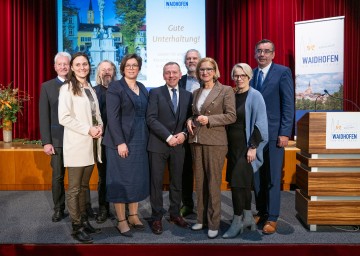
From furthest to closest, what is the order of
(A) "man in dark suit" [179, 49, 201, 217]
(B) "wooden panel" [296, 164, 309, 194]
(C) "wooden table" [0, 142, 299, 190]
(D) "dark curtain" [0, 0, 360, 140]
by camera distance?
1. (D) "dark curtain" [0, 0, 360, 140]
2. (C) "wooden table" [0, 142, 299, 190]
3. (A) "man in dark suit" [179, 49, 201, 217]
4. (B) "wooden panel" [296, 164, 309, 194]

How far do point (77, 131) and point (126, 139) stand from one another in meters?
0.40

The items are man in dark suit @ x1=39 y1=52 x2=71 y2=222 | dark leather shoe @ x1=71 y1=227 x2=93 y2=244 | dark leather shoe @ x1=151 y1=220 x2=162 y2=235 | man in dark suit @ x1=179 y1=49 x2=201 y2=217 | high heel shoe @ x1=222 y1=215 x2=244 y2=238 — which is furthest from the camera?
man in dark suit @ x1=179 y1=49 x2=201 y2=217

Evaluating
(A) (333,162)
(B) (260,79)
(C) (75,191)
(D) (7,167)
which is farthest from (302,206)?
(D) (7,167)

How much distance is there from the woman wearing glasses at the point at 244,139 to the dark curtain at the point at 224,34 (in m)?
3.60

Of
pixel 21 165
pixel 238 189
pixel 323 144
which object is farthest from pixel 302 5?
pixel 21 165

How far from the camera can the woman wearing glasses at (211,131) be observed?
3.05 m

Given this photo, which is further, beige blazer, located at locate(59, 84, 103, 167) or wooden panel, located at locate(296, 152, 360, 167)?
wooden panel, located at locate(296, 152, 360, 167)

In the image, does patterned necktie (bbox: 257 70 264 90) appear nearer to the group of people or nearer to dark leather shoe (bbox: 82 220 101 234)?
the group of people

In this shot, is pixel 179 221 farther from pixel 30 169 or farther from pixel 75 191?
pixel 30 169

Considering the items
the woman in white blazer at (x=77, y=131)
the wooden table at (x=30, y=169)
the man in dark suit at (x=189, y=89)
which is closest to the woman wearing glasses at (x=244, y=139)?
the man in dark suit at (x=189, y=89)

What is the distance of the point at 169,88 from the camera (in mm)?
3311

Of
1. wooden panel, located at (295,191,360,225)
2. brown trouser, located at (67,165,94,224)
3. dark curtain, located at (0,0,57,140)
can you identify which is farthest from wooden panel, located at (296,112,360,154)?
dark curtain, located at (0,0,57,140)

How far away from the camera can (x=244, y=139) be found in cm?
312
